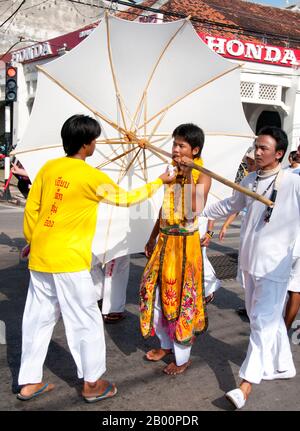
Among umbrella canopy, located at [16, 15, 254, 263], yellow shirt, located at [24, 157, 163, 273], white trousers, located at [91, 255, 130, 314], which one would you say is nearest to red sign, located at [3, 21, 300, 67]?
umbrella canopy, located at [16, 15, 254, 263]

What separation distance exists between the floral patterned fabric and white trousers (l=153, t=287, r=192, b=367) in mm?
44

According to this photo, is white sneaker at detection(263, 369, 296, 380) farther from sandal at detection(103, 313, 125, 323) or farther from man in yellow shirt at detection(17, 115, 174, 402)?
sandal at detection(103, 313, 125, 323)

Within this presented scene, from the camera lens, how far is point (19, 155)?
3934 millimetres

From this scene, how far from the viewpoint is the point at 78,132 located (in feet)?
9.43

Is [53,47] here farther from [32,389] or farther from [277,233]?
[32,389]

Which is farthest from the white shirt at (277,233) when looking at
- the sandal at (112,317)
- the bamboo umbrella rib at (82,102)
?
the sandal at (112,317)

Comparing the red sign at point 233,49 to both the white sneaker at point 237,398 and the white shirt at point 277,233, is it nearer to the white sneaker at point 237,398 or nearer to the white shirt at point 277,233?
the white shirt at point 277,233

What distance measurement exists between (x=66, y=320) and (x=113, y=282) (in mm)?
Result: 1612

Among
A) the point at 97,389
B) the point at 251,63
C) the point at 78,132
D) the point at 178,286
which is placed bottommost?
the point at 97,389

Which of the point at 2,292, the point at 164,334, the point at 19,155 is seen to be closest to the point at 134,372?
the point at 164,334

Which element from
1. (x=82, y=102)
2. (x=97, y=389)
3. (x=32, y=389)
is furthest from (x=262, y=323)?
(x=82, y=102)

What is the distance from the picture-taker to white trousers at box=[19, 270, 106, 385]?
9.60 ft

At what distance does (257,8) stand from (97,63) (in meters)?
24.9

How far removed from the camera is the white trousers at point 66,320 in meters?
2.93
